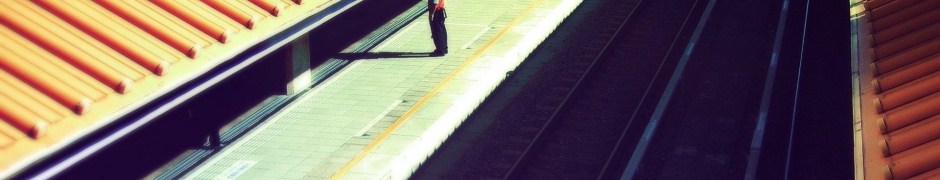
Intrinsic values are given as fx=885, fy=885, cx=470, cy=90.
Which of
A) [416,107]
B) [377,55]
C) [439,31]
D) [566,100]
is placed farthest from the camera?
[377,55]

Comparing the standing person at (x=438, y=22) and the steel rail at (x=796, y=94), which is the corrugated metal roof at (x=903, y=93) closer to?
the steel rail at (x=796, y=94)

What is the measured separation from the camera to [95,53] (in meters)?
7.58

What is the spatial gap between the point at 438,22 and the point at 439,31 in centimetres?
24

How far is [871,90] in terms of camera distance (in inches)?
270

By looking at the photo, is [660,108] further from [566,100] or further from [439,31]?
[439,31]

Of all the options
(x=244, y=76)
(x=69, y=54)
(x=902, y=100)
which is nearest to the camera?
(x=902, y=100)

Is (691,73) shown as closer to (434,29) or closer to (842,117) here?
(842,117)

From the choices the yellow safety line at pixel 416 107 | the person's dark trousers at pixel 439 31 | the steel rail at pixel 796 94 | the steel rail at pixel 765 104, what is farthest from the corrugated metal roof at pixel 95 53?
the steel rail at pixel 796 94

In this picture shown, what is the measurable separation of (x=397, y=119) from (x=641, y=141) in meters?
3.23

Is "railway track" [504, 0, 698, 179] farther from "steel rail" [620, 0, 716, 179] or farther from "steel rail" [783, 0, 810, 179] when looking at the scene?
"steel rail" [783, 0, 810, 179]

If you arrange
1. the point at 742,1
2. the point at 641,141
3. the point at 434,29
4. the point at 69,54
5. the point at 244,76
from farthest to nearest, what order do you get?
the point at 742,1 → the point at 434,29 → the point at 244,76 → the point at 641,141 → the point at 69,54

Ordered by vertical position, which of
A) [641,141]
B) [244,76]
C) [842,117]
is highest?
[244,76]

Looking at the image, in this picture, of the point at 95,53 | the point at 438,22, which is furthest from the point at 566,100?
the point at 95,53

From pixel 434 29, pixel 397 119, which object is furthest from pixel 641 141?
pixel 434 29
